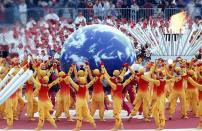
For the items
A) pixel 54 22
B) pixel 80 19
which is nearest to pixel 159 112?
pixel 54 22

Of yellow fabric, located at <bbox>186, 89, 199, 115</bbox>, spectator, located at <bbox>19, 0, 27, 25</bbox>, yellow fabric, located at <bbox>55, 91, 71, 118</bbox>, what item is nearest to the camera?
yellow fabric, located at <bbox>55, 91, 71, 118</bbox>

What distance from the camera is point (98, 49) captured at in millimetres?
23781

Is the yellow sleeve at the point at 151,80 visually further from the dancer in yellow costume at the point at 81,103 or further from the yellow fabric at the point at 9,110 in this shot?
the yellow fabric at the point at 9,110

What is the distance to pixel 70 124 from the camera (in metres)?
23.2

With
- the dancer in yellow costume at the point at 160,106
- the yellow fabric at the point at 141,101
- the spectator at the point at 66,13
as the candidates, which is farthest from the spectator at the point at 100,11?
the dancer in yellow costume at the point at 160,106

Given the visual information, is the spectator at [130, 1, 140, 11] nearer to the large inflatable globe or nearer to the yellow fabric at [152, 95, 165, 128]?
the large inflatable globe

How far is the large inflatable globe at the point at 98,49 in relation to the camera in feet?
77.9

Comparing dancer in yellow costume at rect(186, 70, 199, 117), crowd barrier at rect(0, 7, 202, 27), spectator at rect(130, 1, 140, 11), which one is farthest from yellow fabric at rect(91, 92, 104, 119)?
spectator at rect(130, 1, 140, 11)

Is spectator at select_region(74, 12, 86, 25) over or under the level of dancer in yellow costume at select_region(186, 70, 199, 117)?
over

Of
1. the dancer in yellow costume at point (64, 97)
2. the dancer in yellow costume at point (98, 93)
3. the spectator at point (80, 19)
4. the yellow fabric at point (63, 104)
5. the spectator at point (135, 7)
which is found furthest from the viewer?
the spectator at point (135, 7)

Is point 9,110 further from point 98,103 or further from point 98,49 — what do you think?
point 98,49

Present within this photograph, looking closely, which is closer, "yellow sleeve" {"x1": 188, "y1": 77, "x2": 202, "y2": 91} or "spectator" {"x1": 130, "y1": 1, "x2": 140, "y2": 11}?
"yellow sleeve" {"x1": 188, "y1": 77, "x2": 202, "y2": 91}

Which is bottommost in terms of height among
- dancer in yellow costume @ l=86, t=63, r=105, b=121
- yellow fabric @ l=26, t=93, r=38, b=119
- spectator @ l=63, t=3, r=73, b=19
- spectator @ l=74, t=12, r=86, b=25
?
yellow fabric @ l=26, t=93, r=38, b=119

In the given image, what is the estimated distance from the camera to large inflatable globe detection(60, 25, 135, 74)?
77.9 ft
